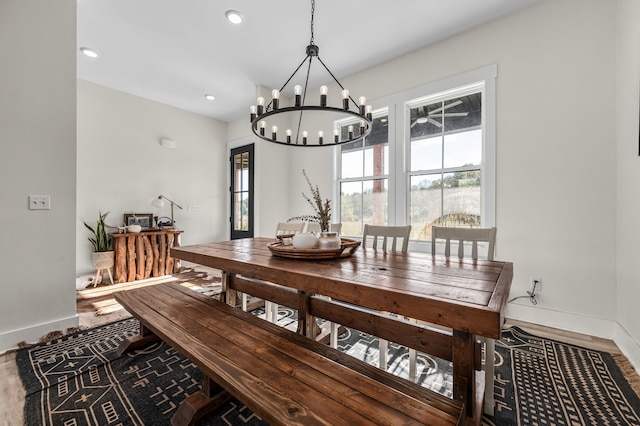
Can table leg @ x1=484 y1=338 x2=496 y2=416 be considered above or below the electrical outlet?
below

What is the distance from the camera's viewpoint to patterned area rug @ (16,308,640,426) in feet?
4.47

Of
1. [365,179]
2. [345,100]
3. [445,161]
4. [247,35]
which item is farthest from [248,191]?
[345,100]

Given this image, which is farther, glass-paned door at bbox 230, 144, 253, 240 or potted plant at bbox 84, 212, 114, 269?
glass-paned door at bbox 230, 144, 253, 240

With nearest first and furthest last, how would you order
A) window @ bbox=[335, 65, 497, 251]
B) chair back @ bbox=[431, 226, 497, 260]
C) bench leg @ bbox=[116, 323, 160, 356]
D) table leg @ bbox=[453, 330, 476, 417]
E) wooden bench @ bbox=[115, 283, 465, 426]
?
1. wooden bench @ bbox=[115, 283, 465, 426]
2. table leg @ bbox=[453, 330, 476, 417]
3. chair back @ bbox=[431, 226, 497, 260]
4. bench leg @ bbox=[116, 323, 160, 356]
5. window @ bbox=[335, 65, 497, 251]

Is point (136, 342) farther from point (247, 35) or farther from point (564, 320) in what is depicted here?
point (564, 320)

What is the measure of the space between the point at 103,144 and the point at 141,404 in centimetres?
407

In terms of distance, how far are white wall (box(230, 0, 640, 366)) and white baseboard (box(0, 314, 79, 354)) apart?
413cm

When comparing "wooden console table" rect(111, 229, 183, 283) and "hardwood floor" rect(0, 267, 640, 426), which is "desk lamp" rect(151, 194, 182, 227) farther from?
"hardwood floor" rect(0, 267, 640, 426)

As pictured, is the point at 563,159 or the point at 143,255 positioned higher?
the point at 563,159

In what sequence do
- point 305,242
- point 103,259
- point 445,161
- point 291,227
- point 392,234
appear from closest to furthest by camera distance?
point 305,242
point 392,234
point 291,227
point 445,161
point 103,259

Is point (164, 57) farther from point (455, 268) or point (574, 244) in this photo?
point (574, 244)

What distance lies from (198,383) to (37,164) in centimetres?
225

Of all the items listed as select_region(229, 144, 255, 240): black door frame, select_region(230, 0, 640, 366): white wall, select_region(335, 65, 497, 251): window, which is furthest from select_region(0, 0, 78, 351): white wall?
select_region(230, 0, 640, 366): white wall

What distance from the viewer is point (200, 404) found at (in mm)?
1303
